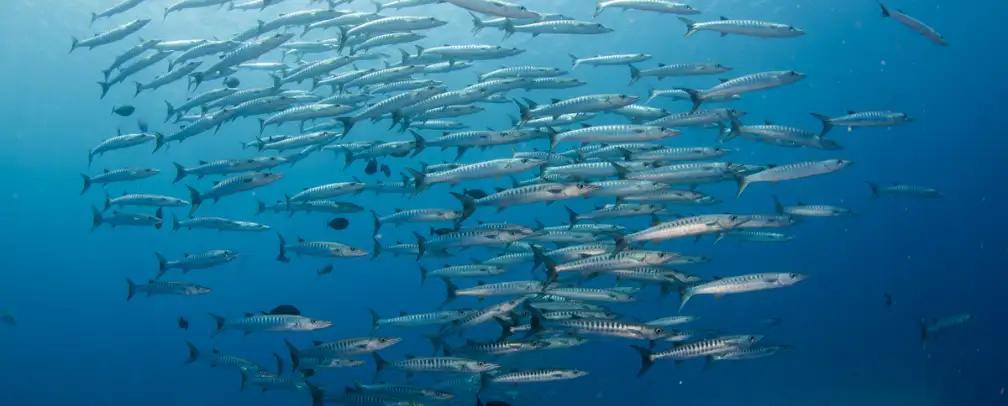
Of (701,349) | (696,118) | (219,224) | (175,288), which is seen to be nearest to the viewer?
(701,349)

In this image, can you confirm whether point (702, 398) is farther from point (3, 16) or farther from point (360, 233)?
point (360, 233)

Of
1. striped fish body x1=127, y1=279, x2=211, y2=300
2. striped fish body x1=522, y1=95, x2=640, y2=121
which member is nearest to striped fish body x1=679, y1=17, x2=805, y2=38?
striped fish body x1=522, y1=95, x2=640, y2=121

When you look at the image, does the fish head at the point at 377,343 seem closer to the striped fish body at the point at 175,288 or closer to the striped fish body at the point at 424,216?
the striped fish body at the point at 424,216

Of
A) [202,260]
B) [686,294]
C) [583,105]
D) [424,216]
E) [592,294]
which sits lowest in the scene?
[202,260]

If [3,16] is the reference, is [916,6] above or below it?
below

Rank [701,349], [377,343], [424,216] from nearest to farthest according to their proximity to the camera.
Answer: [701,349] < [377,343] < [424,216]

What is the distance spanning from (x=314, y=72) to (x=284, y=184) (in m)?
56.4

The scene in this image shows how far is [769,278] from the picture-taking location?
5.94 meters

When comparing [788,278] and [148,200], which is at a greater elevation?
[788,278]

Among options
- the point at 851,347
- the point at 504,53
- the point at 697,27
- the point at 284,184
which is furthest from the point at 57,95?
the point at 851,347

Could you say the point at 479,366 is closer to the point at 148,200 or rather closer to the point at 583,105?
the point at 583,105

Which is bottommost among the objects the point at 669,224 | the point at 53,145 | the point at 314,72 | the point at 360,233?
the point at 360,233

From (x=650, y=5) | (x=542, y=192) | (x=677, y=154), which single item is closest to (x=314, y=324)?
(x=542, y=192)

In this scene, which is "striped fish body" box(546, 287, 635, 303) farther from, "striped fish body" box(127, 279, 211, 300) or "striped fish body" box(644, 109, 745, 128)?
"striped fish body" box(127, 279, 211, 300)
